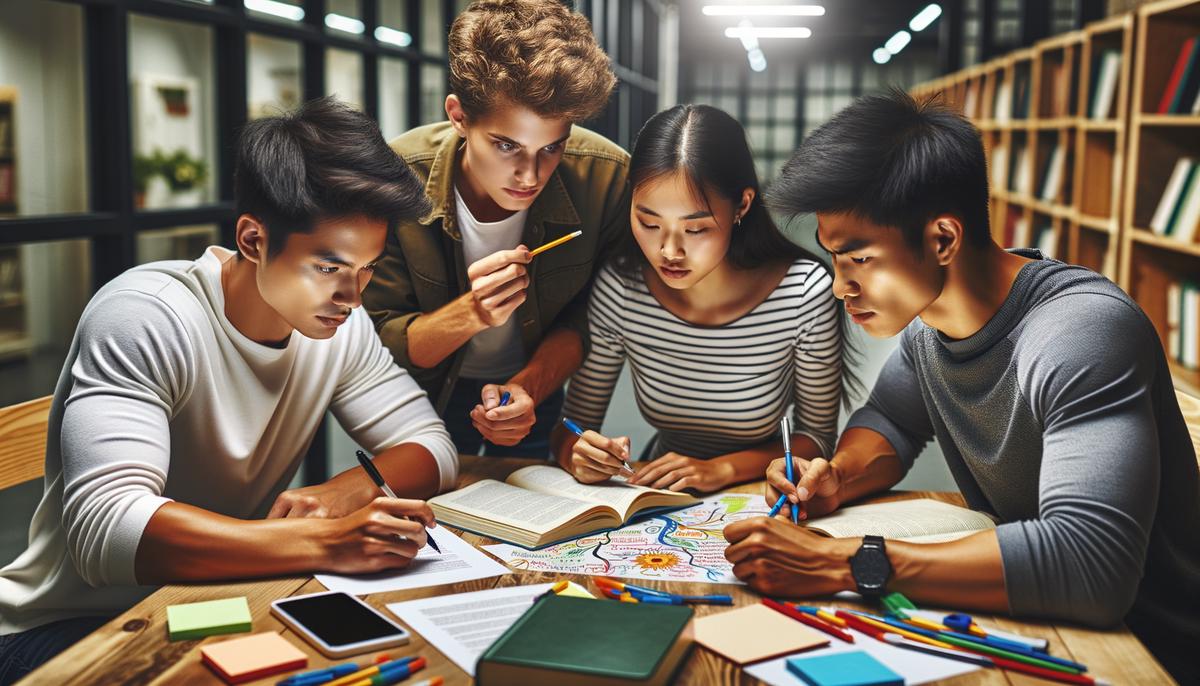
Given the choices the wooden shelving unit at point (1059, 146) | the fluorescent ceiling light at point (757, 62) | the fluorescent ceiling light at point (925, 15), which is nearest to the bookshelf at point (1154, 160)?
the wooden shelving unit at point (1059, 146)

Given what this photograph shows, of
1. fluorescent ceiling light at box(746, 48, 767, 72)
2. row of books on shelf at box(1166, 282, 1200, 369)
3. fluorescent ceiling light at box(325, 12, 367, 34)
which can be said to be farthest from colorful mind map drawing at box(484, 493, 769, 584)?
fluorescent ceiling light at box(746, 48, 767, 72)

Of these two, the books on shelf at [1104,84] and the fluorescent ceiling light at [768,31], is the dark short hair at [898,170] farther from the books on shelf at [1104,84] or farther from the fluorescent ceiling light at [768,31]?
the books on shelf at [1104,84]

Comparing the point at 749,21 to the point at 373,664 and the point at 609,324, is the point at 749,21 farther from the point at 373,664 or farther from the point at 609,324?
the point at 373,664

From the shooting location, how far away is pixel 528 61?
1790mm

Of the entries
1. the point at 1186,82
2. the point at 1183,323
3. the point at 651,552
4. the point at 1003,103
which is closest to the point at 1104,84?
the point at 1186,82

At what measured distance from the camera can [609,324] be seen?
203cm

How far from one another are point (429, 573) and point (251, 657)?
1.02ft

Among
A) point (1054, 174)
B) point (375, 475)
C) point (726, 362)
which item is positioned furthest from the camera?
point (1054, 174)

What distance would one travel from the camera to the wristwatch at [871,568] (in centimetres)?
124

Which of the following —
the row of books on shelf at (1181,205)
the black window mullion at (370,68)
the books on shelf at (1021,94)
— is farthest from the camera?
the books on shelf at (1021,94)

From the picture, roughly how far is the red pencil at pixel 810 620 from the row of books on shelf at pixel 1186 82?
3.44 metres

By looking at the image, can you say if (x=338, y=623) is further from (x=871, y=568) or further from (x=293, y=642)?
(x=871, y=568)

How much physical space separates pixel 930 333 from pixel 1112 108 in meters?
4.02

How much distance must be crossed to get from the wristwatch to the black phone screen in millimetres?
559
